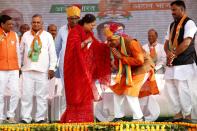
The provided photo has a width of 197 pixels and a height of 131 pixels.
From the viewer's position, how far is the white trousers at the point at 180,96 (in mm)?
7504

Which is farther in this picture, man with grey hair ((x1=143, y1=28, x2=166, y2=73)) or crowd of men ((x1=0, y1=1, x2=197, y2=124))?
man with grey hair ((x1=143, y1=28, x2=166, y2=73))

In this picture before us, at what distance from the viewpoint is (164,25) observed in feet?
36.1

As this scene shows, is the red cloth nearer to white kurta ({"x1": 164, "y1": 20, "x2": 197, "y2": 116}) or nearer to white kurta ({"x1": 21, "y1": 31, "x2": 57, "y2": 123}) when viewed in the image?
white kurta ({"x1": 21, "y1": 31, "x2": 57, "y2": 123})

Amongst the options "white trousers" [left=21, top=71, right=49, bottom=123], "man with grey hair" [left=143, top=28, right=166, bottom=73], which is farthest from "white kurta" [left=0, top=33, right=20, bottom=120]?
"man with grey hair" [left=143, top=28, right=166, bottom=73]

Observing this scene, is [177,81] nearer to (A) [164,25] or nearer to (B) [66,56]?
(B) [66,56]

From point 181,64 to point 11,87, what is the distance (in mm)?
2651

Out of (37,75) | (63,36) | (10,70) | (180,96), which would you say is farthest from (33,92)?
(180,96)

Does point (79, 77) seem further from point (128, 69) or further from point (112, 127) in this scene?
point (112, 127)

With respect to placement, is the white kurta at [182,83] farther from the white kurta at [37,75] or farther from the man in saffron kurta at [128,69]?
the white kurta at [37,75]

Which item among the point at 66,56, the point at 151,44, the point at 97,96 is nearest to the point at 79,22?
the point at 66,56

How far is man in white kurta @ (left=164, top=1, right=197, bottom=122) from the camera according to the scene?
7508 mm

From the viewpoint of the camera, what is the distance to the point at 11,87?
27.0ft

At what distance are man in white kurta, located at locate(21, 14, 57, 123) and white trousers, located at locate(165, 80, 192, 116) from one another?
1.93 metres

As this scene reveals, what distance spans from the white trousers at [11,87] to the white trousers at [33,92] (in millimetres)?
109
